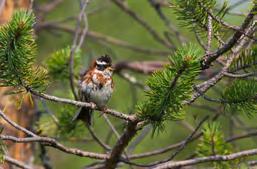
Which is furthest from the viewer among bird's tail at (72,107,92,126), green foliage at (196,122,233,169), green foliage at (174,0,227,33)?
bird's tail at (72,107,92,126)

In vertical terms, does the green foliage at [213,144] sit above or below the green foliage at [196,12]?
below

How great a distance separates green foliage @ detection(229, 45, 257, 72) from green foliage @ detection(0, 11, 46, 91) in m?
0.79

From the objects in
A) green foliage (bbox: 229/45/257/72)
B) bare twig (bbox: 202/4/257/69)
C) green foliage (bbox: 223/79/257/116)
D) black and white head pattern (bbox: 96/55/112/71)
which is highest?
bare twig (bbox: 202/4/257/69)

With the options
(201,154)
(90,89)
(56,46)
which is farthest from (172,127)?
(201,154)

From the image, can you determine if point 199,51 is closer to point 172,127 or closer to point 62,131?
point 62,131

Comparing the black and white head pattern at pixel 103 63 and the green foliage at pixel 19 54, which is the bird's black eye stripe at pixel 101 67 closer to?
the black and white head pattern at pixel 103 63

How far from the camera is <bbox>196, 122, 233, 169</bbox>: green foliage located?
3.19 meters

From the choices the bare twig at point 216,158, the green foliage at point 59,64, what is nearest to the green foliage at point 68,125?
the green foliage at point 59,64

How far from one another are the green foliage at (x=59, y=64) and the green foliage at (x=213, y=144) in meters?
1.03

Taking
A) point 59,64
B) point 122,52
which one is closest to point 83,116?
point 59,64

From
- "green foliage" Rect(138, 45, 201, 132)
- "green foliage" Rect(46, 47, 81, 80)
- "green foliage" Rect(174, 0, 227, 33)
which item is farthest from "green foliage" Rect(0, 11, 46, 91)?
"green foliage" Rect(46, 47, 81, 80)

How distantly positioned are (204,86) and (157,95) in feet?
0.90

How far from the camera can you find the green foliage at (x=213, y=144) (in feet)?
10.5

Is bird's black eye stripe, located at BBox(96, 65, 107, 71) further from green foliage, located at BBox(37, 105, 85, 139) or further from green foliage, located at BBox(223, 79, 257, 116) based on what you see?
green foliage, located at BBox(223, 79, 257, 116)
